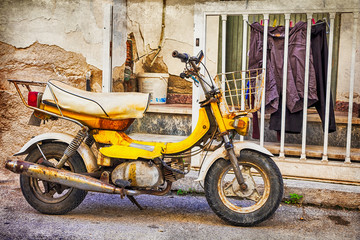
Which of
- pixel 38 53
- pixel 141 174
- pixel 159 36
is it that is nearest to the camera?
pixel 141 174

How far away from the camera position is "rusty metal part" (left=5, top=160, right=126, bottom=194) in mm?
3395

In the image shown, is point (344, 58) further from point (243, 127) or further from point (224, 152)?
point (224, 152)

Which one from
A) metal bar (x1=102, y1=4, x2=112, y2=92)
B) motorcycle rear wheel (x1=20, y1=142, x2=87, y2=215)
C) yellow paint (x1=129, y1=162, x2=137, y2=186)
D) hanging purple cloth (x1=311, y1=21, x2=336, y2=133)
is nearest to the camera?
yellow paint (x1=129, y1=162, x2=137, y2=186)

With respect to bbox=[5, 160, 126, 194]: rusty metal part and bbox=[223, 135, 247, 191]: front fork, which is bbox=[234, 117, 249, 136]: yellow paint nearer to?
bbox=[223, 135, 247, 191]: front fork

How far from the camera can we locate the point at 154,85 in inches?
258

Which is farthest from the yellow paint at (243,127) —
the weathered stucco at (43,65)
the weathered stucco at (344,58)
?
the weathered stucco at (344,58)

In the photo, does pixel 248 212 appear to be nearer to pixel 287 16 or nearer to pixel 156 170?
pixel 156 170

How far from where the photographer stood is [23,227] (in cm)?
330

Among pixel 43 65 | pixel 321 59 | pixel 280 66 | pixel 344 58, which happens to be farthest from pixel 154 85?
pixel 344 58

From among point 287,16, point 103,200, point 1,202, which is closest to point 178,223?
point 103,200

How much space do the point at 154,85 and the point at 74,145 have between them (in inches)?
125

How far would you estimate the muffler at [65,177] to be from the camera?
3.39m

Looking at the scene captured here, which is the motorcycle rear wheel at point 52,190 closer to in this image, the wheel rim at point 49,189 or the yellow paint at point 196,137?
the wheel rim at point 49,189

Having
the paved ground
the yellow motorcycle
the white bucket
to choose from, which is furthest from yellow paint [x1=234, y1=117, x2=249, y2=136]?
→ the white bucket
